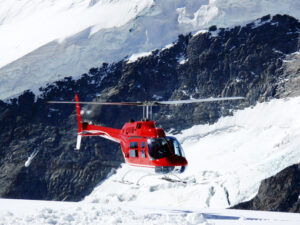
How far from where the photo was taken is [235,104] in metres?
77.4

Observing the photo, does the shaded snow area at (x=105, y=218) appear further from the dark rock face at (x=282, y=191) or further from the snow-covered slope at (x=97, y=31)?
the snow-covered slope at (x=97, y=31)

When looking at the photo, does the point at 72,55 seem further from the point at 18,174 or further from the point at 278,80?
the point at 278,80

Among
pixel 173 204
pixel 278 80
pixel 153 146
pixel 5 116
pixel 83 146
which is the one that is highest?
pixel 278 80

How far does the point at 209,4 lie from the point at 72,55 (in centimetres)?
2544

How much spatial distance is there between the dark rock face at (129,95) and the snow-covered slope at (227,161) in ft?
11.7

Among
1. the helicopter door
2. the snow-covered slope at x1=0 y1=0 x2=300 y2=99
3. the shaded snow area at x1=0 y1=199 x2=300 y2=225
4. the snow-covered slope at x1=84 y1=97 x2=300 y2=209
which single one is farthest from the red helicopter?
the snow-covered slope at x1=0 y1=0 x2=300 y2=99

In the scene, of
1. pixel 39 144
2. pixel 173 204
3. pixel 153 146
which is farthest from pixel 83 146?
pixel 153 146

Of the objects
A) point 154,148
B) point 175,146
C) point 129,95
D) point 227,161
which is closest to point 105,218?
point 154,148

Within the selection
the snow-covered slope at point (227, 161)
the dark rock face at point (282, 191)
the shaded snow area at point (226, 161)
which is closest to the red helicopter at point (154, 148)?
the shaded snow area at point (226, 161)

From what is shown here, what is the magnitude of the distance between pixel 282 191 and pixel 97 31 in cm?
3823

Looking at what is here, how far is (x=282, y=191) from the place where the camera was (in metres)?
63.8

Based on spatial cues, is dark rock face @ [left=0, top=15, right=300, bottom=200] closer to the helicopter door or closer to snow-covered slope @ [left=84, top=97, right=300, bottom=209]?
snow-covered slope @ [left=84, top=97, right=300, bottom=209]

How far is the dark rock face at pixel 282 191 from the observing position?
61469mm

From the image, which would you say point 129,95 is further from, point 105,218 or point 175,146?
point 105,218
